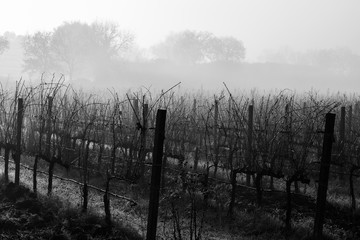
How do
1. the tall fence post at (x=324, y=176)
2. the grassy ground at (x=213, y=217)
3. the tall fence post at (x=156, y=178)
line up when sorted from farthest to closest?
the grassy ground at (x=213, y=217), the tall fence post at (x=324, y=176), the tall fence post at (x=156, y=178)

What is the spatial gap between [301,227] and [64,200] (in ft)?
11.1

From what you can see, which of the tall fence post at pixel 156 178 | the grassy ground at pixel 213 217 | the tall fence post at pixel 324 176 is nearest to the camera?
the tall fence post at pixel 156 178

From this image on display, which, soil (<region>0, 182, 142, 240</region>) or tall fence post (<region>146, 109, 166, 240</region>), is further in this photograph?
soil (<region>0, 182, 142, 240</region>)

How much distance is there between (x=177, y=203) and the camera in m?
6.17

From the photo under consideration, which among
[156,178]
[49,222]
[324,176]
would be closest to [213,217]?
[324,176]

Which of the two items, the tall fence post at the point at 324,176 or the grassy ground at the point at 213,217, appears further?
the grassy ground at the point at 213,217

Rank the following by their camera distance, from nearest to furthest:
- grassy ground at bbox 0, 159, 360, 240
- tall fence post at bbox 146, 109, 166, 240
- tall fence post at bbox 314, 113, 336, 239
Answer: tall fence post at bbox 146, 109, 166, 240 < tall fence post at bbox 314, 113, 336, 239 < grassy ground at bbox 0, 159, 360, 240

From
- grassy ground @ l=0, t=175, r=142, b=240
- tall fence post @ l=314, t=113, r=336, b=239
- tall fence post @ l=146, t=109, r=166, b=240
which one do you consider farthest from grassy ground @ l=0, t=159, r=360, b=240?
tall fence post @ l=314, t=113, r=336, b=239

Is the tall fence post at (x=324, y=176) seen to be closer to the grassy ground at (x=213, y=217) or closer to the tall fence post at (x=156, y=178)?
the grassy ground at (x=213, y=217)

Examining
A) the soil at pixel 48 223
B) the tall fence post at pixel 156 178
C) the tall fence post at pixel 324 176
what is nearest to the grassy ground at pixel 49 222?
the soil at pixel 48 223

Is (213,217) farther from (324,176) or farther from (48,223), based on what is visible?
(48,223)

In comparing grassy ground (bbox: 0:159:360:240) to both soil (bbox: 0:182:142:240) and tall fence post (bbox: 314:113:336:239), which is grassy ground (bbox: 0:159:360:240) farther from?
tall fence post (bbox: 314:113:336:239)

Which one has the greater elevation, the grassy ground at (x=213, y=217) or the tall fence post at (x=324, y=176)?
the tall fence post at (x=324, y=176)

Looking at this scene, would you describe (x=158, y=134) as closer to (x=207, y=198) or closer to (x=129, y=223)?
(x=129, y=223)
